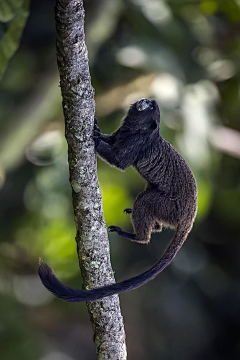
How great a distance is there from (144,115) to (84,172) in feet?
1.83

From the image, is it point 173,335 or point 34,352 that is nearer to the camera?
point 34,352

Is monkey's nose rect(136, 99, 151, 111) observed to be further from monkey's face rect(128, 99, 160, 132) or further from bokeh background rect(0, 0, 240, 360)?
bokeh background rect(0, 0, 240, 360)

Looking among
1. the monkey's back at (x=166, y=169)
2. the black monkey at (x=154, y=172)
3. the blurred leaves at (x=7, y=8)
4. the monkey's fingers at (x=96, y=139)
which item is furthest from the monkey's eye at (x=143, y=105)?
the blurred leaves at (x=7, y=8)

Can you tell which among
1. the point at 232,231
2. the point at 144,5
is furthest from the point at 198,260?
the point at 144,5

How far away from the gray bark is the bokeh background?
1.37 metres

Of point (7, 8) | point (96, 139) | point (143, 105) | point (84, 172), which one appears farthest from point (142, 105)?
point (7, 8)

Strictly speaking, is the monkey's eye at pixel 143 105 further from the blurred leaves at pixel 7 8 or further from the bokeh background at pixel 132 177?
the bokeh background at pixel 132 177

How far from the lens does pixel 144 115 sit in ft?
6.45

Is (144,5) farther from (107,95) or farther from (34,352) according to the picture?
(34,352)

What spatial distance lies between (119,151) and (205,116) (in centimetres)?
159

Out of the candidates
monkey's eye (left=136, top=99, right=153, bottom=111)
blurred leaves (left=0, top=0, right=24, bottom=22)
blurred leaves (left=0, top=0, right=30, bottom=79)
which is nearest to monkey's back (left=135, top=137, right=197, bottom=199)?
monkey's eye (left=136, top=99, right=153, bottom=111)

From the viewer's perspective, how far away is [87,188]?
60.8 inches

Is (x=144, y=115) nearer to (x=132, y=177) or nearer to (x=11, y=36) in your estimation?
(x=11, y=36)

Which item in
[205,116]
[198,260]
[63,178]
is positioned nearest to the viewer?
[205,116]
